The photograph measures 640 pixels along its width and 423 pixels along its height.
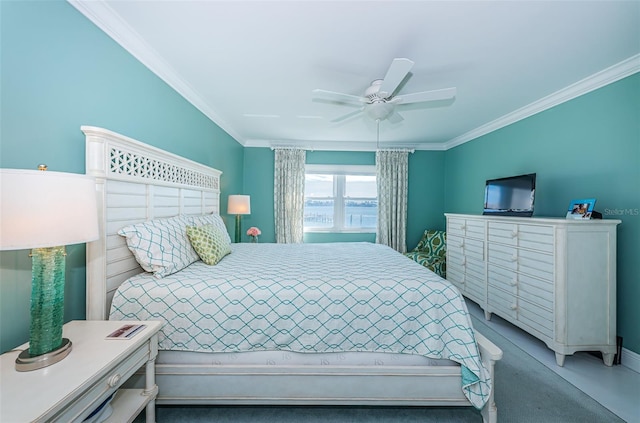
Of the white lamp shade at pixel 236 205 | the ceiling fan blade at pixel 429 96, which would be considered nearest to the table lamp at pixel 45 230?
the ceiling fan blade at pixel 429 96

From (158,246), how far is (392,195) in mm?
4093

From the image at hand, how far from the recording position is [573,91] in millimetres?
2564

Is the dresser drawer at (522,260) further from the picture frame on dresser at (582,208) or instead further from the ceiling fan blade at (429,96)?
the ceiling fan blade at (429,96)

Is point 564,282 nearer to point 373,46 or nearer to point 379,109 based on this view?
point 379,109

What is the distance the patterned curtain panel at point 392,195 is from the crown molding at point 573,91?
1427 mm

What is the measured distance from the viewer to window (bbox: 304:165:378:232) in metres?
5.16

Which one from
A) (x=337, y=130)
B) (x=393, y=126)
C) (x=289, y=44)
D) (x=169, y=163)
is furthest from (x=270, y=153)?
(x=289, y=44)

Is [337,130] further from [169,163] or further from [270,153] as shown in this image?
[169,163]

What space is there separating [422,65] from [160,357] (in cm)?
287

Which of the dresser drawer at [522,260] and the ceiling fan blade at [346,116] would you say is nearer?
the dresser drawer at [522,260]

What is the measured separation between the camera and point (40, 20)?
4.33ft

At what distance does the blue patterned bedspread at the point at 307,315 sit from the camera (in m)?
1.56

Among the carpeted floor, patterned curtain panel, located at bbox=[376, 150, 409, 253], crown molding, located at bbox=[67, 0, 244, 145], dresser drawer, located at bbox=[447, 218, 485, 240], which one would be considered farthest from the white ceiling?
the carpeted floor

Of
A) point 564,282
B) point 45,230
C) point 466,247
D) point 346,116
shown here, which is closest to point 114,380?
point 45,230
